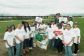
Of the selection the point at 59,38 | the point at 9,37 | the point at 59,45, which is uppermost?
the point at 9,37

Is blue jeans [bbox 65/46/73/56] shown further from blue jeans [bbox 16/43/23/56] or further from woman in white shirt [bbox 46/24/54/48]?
woman in white shirt [bbox 46/24/54/48]

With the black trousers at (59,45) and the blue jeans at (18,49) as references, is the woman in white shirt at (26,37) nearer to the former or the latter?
the blue jeans at (18,49)

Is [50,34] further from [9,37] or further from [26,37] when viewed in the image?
[9,37]

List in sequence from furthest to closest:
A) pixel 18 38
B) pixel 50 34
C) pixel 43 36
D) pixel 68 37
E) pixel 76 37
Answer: pixel 50 34 → pixel 43 36 → pixel 76 37 → pixel 18 38 → pixel 68 37

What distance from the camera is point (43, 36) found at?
19.1 meters

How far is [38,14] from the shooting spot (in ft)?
67.5

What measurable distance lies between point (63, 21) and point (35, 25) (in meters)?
1.40

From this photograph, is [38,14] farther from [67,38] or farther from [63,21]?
[67,38]

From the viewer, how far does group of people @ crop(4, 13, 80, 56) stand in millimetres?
17123

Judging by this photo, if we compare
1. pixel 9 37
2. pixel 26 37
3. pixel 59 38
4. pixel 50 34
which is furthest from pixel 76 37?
pixel 9 37

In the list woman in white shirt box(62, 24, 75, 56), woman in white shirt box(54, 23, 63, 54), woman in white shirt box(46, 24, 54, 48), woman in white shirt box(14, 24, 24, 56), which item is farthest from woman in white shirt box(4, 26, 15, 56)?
woman in white shirt box(46, 24, 54, 48)

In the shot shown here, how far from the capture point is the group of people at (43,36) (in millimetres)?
17123

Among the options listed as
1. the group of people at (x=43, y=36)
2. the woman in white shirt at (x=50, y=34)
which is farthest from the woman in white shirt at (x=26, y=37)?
the woman in white shirt at (x=50, y=34)

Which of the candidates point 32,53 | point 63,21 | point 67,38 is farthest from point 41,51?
point 67,38
